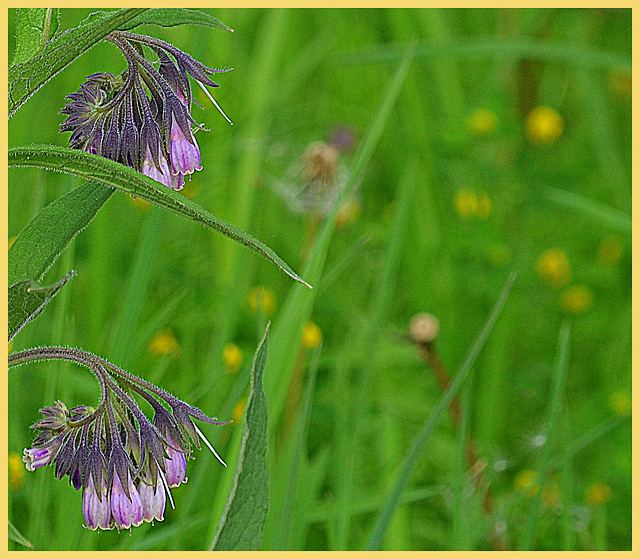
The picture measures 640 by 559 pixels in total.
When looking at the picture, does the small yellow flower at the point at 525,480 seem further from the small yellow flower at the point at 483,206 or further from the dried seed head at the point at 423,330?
the small yellow flower at the point at 483,206

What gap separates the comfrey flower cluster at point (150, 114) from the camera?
618 millimetres

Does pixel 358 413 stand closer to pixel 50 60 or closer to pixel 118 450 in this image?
pixel 118 450

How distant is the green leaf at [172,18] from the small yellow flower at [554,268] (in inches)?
61.9

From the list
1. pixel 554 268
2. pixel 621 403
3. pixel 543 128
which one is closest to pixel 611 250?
pixel 554 268

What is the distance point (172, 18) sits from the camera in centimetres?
57

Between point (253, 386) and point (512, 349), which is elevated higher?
point (253, 386)

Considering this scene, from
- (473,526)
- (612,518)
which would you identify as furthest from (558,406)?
(612,518)

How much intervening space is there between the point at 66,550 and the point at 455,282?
1160 millimetres

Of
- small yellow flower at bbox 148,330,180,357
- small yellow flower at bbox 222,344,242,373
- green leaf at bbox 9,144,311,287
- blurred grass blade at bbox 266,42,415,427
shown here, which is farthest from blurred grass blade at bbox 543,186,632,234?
green leaf at bbox 9,144,311,287

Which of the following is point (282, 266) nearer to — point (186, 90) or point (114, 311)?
point (186, 90)

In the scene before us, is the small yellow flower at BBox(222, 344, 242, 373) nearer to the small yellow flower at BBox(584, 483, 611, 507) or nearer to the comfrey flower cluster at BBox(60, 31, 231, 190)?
the small yellow flower at BBox(584, 483, 611, 507)

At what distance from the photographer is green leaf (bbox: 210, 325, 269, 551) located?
1.76 ft

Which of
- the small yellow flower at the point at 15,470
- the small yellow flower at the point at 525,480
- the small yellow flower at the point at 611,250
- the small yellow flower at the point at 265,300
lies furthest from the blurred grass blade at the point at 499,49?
the small yellow flower at the point at 15,470

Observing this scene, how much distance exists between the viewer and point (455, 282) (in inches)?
73.9
